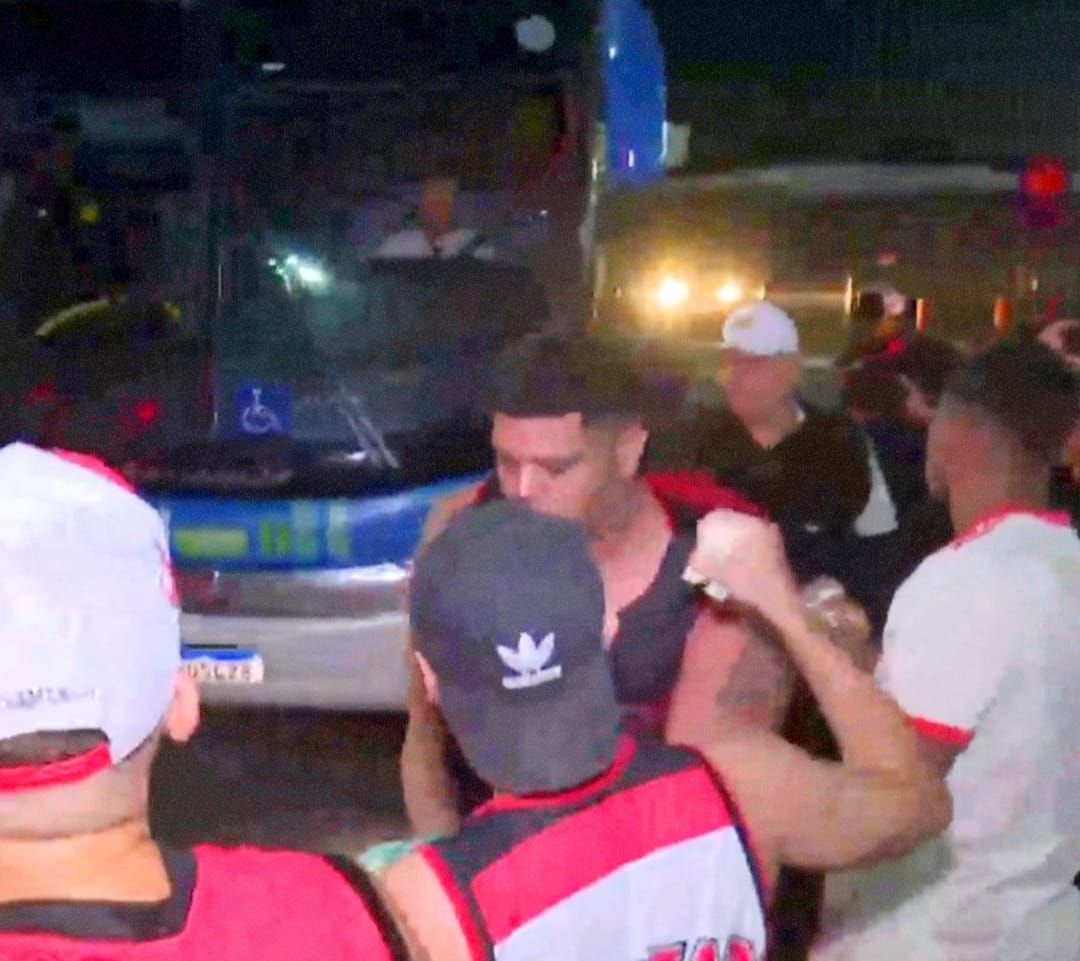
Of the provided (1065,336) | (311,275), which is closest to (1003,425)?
(1065,336)

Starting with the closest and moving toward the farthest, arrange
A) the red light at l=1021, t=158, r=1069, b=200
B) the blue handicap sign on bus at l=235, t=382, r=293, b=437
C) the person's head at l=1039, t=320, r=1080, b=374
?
1. the person's head at l=1039, t=320, r=1080, b=374
2. the blue handicap sign on bus at l=235, t=382, r=293, b=437
3. the red light at l=1021, t=158, r=1069, b=200

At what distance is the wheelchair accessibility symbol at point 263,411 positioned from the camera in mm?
5711

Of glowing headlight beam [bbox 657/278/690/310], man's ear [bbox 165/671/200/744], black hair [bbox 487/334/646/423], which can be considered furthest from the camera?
glowing headlight beam [bbox 657/278/690/310]

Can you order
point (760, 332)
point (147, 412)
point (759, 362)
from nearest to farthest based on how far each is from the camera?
point (759, 362)
point (760, 332)
point (147, 412)

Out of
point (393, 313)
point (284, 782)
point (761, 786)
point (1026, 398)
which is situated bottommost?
point (284, 782)

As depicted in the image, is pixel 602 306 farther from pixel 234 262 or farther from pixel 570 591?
pixel 570 591

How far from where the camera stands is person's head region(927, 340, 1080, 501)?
98.3 inches

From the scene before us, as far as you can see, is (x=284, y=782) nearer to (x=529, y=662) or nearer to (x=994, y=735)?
(x=994, y=735)

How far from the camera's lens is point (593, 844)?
5.62 ft

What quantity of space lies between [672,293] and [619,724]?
29.9 feet

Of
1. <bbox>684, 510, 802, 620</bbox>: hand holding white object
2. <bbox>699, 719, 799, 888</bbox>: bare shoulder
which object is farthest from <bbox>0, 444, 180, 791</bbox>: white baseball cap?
<bbox>684, 510, 802, 620</bbox>: hand holding white object

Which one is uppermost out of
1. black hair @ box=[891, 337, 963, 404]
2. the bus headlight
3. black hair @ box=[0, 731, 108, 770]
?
black hair @ box=[0, 731, 108, 770]

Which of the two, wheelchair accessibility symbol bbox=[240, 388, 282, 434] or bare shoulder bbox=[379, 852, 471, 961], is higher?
bare shoulder bbox=[379, 852, 471, 961]

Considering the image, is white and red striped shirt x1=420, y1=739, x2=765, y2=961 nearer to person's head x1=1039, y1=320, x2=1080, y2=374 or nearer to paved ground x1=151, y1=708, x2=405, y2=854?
person's head x1=1039, y1=320, x2=1080, y2=374
